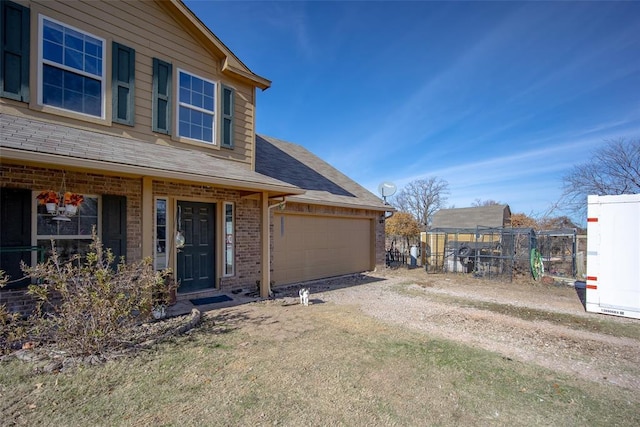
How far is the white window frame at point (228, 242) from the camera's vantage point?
284 inches

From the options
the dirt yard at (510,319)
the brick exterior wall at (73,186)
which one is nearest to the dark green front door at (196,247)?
the brick exterior wall at (73,186)

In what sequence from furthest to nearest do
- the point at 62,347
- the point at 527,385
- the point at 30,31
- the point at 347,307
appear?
the point at 347,307
the point at 30,31
the point at 62,347
the point at 527,385

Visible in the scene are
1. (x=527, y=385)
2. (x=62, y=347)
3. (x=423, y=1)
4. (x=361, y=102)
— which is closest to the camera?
(x=527, y=385)

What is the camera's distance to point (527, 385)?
3316 millimetres

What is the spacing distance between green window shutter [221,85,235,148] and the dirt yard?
13.1 ft

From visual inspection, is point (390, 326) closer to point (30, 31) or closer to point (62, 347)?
point (62, 347)

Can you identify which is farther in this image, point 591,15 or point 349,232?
point 349,232

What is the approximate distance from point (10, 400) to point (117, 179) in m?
3.78

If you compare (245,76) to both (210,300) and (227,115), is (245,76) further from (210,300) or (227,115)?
(210,300)

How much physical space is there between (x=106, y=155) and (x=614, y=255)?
9947mm

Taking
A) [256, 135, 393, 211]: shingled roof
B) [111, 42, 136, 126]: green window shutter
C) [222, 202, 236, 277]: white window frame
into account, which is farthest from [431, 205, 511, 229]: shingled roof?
[111, 42, 136, 126]: green window shutter

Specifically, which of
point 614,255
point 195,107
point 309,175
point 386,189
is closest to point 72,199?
point 195,107

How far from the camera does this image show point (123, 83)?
5.91m

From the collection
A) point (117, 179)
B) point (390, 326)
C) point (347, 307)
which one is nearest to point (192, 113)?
point (117, 179)
